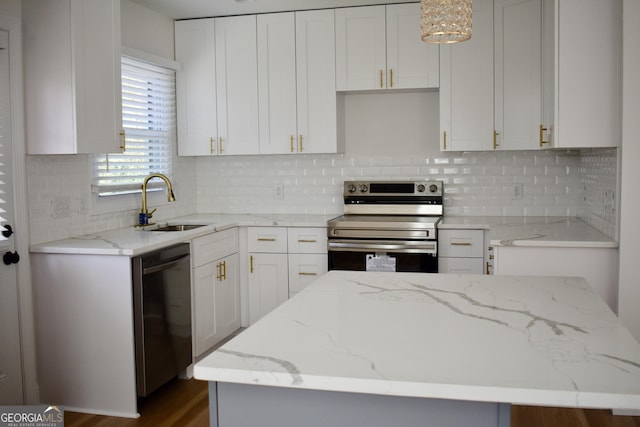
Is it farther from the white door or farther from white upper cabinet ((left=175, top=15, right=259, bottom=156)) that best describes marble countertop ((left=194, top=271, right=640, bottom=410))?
white upper cabinet ((left=175, top=15, right=259, bottom=156))

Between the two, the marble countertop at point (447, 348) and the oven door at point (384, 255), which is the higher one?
the marble countertop at point (447, 348)

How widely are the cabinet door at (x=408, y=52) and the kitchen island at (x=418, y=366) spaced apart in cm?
286

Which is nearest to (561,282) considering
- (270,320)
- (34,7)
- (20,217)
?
(270,320)

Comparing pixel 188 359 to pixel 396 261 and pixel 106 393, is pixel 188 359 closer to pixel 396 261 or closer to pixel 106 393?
pixel 106 393

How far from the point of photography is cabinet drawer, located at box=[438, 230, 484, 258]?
436 cm

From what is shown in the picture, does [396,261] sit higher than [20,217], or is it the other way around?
[20,217]

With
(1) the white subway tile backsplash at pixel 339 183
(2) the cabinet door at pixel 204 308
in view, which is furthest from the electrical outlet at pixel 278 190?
(2) the cabinet door at pixel 204 308

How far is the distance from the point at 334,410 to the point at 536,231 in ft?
8.92

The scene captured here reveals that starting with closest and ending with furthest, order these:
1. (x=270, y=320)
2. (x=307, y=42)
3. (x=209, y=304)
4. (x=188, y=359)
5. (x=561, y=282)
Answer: (x=270, y=320)
(x=561, y=282)
(x=188, y=359)
(x=209, y=304)
(x=307, y=42)

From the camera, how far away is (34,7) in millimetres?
3363

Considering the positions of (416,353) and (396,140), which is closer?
(416,353)

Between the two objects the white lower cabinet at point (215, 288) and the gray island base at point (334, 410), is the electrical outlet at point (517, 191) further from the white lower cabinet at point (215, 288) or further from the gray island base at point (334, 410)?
the gray island base at point (334, 410)

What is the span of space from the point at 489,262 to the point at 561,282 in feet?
5.84

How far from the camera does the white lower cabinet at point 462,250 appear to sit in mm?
4355
